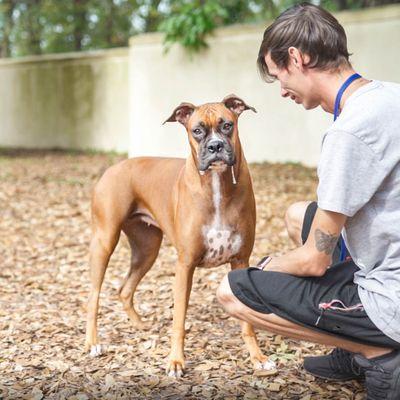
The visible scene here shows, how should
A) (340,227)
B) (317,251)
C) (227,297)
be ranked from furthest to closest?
(227,297)
(317,251)
(340,227)

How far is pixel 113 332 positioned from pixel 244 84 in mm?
7396

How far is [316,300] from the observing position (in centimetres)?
301

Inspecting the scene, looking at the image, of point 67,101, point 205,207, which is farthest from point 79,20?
point 205,207

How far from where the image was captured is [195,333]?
178 inches

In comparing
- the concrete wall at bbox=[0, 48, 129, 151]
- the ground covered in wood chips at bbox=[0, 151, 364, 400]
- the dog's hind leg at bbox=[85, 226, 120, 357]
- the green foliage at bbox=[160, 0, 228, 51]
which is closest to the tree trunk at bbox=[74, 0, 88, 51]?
the concrete wall at bbox=[0, 48, 129, 151]

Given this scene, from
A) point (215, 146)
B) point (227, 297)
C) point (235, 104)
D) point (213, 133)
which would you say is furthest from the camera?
point (235, 104)

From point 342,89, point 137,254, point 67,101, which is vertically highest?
point 342,89

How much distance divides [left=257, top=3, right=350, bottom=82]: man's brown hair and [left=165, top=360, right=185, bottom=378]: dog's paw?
74.5 inches

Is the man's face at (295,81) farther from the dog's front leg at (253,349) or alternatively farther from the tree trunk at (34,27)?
the tree trunk at (34,27)

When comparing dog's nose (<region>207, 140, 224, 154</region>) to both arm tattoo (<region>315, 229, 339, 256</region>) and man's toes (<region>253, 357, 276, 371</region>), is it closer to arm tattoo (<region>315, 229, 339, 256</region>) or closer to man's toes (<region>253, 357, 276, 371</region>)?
arm tattoo (<region>315, 229, 339, 256</region>)

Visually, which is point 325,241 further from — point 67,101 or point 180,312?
point 67,101

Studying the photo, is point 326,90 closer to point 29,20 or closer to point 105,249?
point 105,249

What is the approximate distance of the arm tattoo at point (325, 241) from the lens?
2.84 metres

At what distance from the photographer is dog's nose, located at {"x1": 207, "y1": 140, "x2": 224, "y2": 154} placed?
3723 mm
